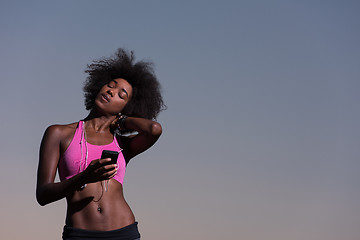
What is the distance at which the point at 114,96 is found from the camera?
17.0ft

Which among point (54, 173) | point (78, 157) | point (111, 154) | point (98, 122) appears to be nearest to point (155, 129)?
point (98, 122)

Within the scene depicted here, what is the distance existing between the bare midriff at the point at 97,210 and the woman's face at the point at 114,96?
845mm

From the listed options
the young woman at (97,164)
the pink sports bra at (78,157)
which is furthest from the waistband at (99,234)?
the pink sports bra at (78,157)

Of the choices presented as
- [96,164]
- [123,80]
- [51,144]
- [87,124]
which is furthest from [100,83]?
[96,164]

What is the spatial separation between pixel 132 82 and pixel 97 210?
5.98 ft

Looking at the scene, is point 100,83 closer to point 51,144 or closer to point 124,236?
point 51,144

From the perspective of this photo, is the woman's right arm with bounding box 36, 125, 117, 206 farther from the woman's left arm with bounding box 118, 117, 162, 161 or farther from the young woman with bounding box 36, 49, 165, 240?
the woman's left arm with bounding box 118, 117, 162, 161

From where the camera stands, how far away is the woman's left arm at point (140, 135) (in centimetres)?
488

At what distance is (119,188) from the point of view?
15.5ft

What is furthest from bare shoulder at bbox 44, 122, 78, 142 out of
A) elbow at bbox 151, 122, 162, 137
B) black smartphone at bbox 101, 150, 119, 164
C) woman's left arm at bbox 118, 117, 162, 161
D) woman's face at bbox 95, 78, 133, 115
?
black smartphone at bbox 101, 150, 119, 164

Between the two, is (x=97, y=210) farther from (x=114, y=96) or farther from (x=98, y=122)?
(x=114, y=96)

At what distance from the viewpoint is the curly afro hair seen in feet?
19.0

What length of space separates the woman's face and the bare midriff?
0.84 meters

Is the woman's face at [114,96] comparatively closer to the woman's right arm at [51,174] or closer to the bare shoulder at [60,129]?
the bare shoulder at [60,129]
